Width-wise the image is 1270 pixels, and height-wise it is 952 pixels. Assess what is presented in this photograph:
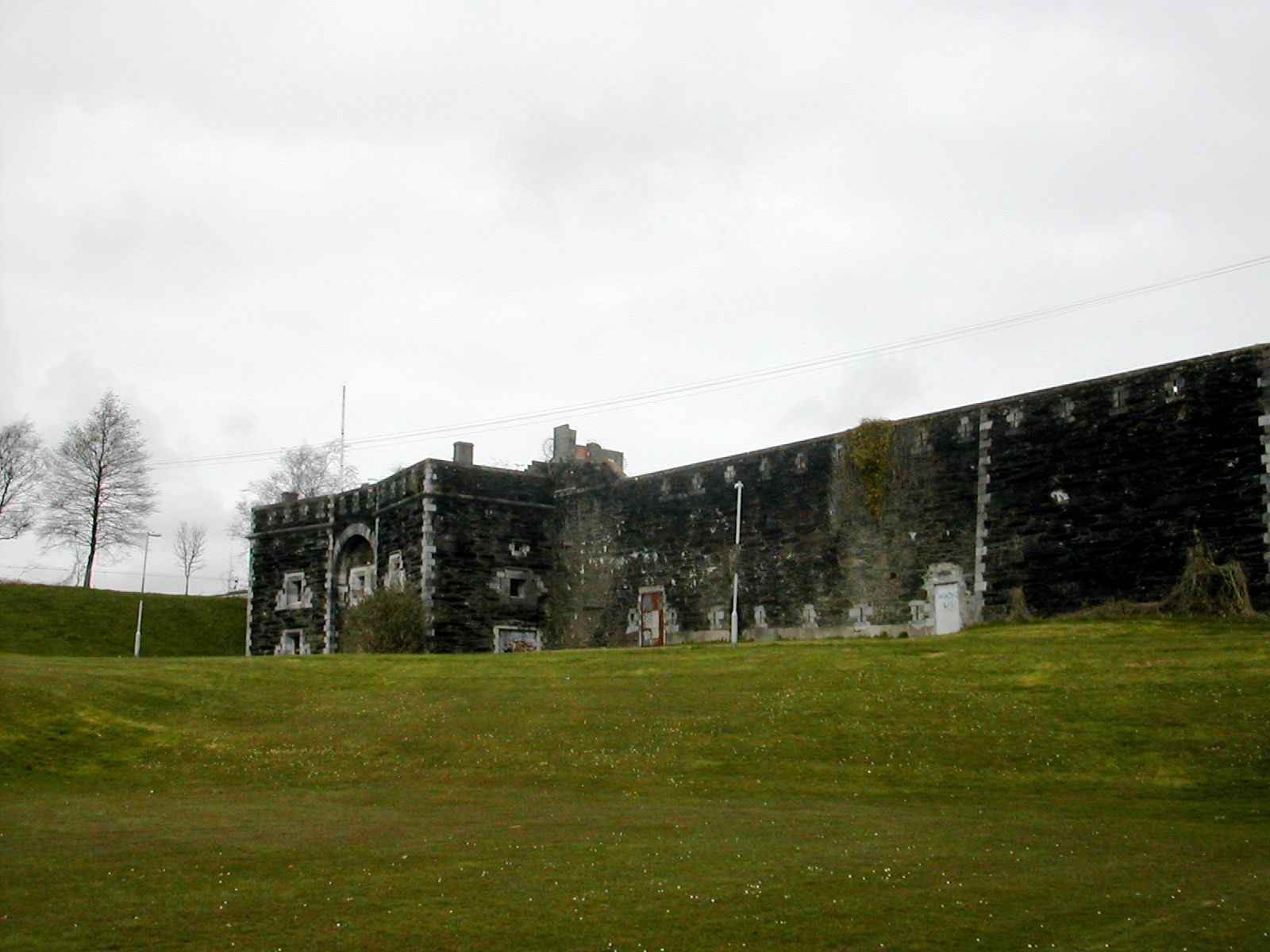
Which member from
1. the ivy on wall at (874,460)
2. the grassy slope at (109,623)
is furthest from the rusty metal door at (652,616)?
the grassy slope at (109,623)

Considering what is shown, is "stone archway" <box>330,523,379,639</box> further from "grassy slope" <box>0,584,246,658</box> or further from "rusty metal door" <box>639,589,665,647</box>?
"rusty metal door" <box>639,589,665,647</box>

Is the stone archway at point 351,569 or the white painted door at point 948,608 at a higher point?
the stone archway at point 351,569

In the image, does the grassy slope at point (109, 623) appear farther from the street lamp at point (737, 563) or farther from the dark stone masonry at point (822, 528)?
the street lamp at point (737, 563)

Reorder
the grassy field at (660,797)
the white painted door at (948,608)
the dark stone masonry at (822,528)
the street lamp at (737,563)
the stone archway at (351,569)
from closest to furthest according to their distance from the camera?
the grassy field at (660,797) < the dark stone masonry at (822,528) < the white painted door at (948,608) < the street lamp at (737,563) < the stone archway at (351,569)

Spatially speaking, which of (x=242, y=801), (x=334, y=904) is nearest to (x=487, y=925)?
(x=334, y=904)

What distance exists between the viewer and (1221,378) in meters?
23.5

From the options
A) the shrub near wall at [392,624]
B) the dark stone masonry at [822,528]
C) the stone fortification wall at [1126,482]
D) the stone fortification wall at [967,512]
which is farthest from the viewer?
the shrub near wall at [392,624]

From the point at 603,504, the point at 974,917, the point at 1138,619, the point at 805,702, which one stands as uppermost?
the point at 603,504

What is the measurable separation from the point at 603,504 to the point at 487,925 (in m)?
29.2

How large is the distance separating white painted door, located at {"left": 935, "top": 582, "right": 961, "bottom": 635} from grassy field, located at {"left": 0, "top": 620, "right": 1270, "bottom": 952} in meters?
2.31

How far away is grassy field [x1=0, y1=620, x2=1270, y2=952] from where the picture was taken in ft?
27.6

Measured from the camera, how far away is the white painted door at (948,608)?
27.1 m

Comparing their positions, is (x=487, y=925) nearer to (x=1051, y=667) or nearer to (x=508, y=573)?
(x=1051, y=667)

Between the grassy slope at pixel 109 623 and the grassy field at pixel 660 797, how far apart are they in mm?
19642
